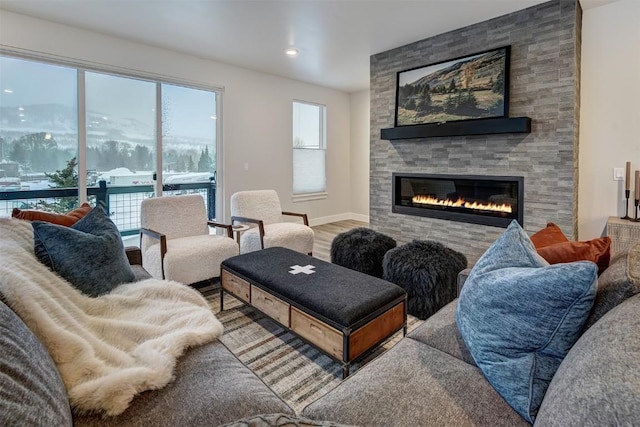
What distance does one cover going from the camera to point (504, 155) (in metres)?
3.57

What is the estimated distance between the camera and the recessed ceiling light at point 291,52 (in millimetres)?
4379

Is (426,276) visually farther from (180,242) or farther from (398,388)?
(180,242)

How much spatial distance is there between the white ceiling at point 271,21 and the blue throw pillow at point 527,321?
304 cm

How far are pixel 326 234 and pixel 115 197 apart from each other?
3122mm

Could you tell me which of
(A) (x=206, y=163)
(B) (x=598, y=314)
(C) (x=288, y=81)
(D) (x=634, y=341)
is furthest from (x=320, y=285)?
(C) (x=288, y=81)

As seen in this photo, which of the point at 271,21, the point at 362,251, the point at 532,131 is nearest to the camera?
the point at 362,251

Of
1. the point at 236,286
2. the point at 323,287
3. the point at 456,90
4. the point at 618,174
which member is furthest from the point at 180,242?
the point at 618,174

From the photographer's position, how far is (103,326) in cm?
138

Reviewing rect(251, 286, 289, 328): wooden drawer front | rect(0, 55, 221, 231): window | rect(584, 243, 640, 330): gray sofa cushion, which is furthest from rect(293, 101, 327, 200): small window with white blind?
rect(584, 243, 640, 330): gray sofa cushion

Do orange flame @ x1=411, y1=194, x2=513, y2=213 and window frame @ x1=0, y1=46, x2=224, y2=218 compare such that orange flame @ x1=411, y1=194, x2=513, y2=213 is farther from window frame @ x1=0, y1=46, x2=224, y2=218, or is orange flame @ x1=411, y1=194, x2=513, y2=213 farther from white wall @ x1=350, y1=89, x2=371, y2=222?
window frame @ x1=0, y1=46, x2=224, y2=218

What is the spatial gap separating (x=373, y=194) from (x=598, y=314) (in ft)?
12.8

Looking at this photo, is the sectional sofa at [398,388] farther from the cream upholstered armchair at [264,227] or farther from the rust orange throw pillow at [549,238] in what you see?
the cream upholstered armchair at [264,227]

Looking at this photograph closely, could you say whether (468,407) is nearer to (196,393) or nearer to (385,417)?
(385,417)

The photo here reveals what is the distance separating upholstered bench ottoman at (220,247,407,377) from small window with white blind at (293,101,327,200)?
12.6 ft
